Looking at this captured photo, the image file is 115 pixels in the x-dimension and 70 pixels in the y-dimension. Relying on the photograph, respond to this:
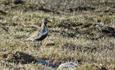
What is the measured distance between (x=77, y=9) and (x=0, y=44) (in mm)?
26245

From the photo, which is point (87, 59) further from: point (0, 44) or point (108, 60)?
point (0, 44)

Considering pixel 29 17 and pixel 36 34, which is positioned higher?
pixel 36 34

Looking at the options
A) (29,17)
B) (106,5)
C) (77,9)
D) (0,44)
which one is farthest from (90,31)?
(106,5)

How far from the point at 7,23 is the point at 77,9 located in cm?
1662

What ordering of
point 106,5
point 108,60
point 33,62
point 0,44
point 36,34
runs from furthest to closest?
1. point 106,5
2. point 36,34
3. point 0,44
4. point 108,60
5. point 33,62

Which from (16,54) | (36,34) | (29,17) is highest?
(16,54)

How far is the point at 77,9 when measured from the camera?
3881 centimetres

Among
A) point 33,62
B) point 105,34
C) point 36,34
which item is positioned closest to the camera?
point 33,62

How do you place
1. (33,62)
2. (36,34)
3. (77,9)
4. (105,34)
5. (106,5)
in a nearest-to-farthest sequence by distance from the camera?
(33,62) < (36,34) < (105,34) < (77,9) < (106,5)

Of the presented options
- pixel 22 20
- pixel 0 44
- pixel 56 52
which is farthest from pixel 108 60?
pixel 22 20

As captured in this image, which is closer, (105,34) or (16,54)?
(16,54)

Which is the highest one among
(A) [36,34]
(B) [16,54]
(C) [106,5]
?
(B) [16,54]

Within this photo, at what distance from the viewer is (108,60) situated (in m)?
11.9

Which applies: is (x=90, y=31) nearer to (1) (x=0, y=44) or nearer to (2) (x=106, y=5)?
(1) (x=0, y=44)
